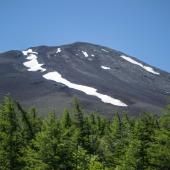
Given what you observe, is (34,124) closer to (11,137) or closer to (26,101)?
(11,137)

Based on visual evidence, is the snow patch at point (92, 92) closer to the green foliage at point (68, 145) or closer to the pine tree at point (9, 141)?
the green foliage at point (68, 145)

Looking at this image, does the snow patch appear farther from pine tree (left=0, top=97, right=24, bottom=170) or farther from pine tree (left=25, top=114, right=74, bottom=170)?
pine tree (left=25, top=114, right=74, bottom=170)

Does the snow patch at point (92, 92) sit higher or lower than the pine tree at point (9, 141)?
higher

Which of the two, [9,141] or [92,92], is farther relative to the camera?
[92,92]

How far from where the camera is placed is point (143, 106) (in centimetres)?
16900

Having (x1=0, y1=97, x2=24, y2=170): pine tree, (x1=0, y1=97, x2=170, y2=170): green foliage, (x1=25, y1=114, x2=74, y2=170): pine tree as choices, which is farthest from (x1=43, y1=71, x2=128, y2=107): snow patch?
(x1=25, y1=114, x2=74, y2=170): pine tree

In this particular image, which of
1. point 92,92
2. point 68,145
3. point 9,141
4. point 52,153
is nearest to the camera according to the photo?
point 52,153

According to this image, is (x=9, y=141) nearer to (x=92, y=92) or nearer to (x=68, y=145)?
(x=68, y=145)

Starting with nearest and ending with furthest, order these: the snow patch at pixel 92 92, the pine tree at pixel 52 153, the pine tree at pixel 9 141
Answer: the pine tree at pixel 52 153 → the pine tree at pixel 9 141 → the snow patch at pixel 92 92

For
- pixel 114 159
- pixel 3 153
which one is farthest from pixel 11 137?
pixel 114 159

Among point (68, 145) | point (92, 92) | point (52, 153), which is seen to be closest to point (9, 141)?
point (52, 153)

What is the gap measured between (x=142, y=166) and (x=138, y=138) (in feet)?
7.70

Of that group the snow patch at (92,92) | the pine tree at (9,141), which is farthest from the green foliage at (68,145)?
the snow patch at (92,92)

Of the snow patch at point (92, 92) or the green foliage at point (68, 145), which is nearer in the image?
the green foliage at point (68, 145)
